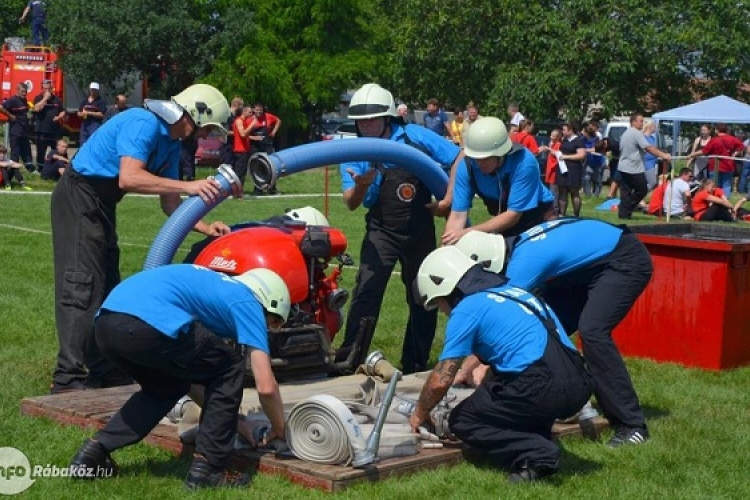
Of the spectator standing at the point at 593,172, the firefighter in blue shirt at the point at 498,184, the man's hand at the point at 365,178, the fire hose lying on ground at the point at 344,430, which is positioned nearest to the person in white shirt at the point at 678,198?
the spectator standing at the point at 593,172

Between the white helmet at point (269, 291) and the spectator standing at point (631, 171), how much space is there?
1734 cm

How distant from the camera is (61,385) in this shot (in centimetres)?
818

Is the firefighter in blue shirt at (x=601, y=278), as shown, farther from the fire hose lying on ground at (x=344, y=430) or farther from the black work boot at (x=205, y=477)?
the black work boot at (x=205, y=477)

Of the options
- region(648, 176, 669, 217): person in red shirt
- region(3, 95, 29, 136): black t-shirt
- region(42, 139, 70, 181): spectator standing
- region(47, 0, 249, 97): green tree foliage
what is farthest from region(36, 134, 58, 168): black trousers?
region(648, 176, 669, 217): person in red shirt

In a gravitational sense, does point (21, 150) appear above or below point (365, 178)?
below

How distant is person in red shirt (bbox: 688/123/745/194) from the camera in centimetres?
2675

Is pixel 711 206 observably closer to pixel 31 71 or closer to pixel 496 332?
pixel 31 71

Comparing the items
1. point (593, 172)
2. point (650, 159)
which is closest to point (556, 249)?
point (650, 159)

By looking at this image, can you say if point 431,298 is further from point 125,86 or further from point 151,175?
point 125,86

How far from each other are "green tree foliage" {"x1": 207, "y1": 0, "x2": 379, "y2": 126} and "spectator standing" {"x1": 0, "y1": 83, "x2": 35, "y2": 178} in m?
14.6

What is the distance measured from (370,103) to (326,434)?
311 centimetres

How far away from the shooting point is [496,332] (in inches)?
256

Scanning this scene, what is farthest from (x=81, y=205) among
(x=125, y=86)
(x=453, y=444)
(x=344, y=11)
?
(x=344, y=11)

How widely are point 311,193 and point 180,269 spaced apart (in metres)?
19.4
